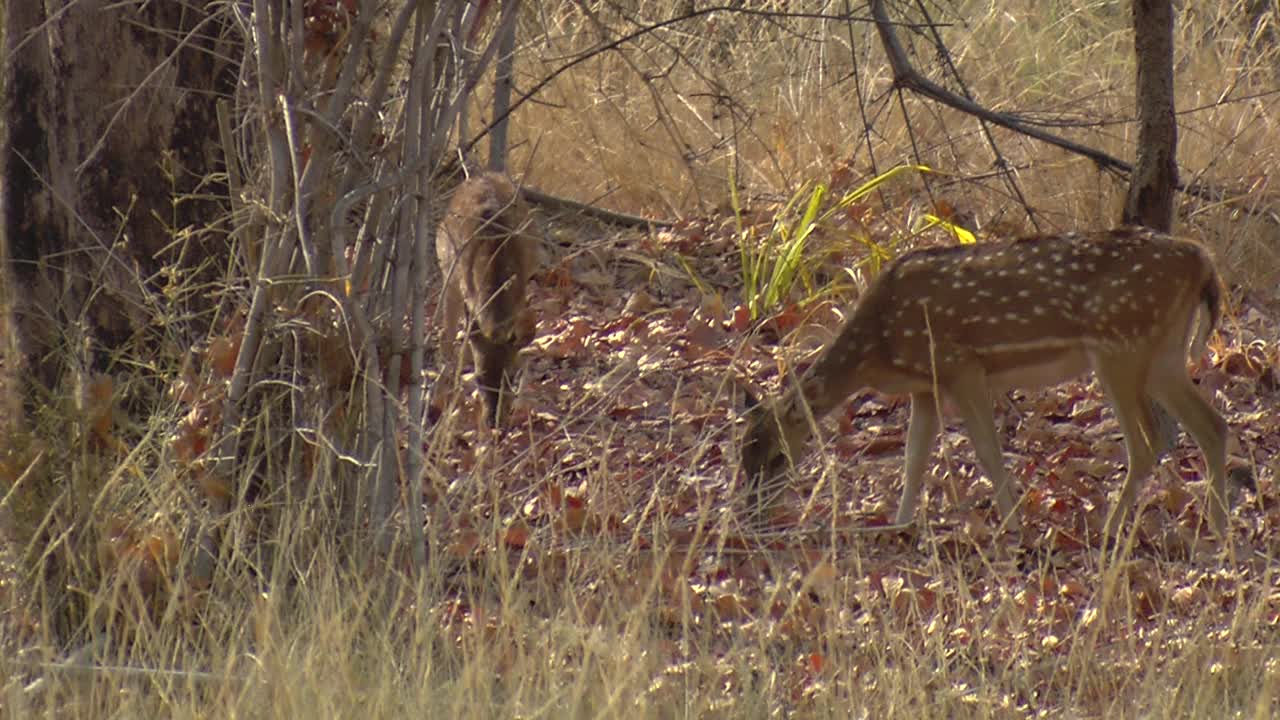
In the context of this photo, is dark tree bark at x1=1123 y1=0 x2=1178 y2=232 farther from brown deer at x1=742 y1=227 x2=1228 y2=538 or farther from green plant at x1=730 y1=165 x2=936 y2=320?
green plant at x1=730 y1=165 x2=936 y2=320

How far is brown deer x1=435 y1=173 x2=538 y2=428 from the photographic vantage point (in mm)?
7840

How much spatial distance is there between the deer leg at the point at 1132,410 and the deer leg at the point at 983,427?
0.40 metres

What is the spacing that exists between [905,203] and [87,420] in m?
Result: 5.96

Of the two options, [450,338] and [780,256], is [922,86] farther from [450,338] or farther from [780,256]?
[450,338]

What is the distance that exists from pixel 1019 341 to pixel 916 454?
59 cm

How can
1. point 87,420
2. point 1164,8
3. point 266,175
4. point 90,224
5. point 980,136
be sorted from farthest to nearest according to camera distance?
point 980,136
point 1164,8
point 90,224
point 266,175
point 87,420

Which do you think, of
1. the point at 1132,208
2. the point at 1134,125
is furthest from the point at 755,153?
the point at 1132,208

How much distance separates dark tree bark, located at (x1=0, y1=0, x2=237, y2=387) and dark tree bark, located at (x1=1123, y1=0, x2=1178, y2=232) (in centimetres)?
362

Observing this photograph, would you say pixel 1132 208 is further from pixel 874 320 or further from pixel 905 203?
pixel 905 203

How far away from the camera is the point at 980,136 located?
1080cm

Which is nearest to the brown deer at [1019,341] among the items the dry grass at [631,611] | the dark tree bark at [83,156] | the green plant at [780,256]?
the dry grass at [631,611]

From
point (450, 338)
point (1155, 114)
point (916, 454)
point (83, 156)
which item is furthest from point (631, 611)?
point (1155, 114)

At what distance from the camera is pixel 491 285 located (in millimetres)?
8305

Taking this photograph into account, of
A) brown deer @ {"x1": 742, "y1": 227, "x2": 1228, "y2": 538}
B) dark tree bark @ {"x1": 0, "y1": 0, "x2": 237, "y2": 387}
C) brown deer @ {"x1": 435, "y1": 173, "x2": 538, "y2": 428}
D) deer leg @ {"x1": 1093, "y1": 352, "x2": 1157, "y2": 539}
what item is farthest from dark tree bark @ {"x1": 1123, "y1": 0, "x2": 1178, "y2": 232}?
dark tree bark @ {"x1": 0, "y1": 0, "x2": 237, "y2": 387}
